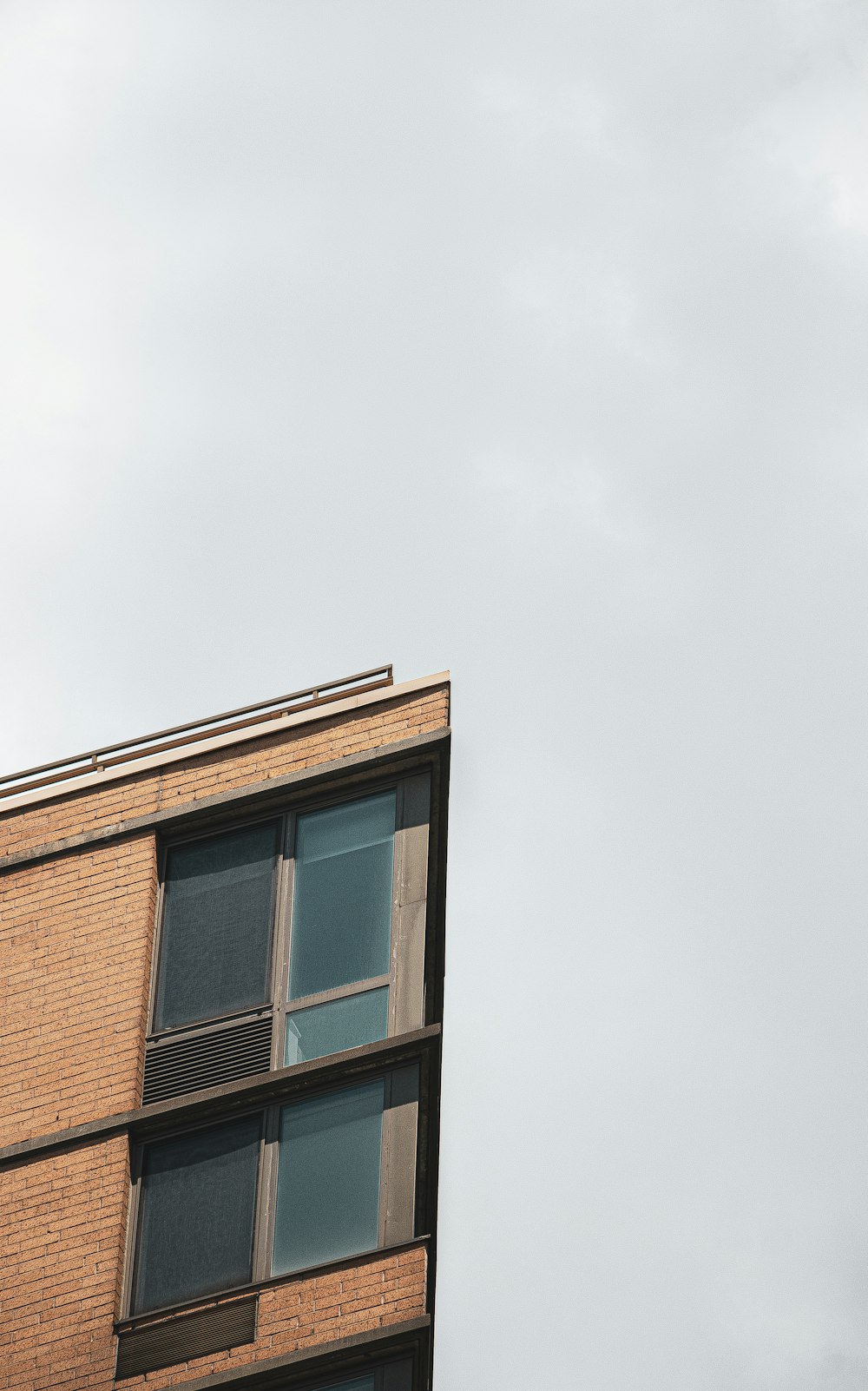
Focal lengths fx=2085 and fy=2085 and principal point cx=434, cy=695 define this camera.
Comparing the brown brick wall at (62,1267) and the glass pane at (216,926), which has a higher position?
the glass pane at (216,926)

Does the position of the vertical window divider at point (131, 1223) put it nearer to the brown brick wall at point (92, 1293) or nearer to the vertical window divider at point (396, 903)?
the brown brick wall at point (92, 1293)

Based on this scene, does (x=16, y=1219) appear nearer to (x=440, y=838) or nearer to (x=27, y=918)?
(x=27, y=918)

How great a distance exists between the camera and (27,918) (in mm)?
20281

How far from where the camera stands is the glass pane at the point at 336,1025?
18.8 m

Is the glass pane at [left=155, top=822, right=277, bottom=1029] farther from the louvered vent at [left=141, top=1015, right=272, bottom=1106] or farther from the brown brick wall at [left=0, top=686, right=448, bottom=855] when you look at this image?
the brown brick wall at [left=0, top=686, right=448, bottom=855]

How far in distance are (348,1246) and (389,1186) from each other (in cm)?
61

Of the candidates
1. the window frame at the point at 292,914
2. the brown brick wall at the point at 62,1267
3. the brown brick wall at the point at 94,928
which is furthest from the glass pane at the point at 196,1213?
the window frame at the point at 292,914

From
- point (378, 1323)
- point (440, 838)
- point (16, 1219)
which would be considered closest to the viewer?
point (378, 1323)

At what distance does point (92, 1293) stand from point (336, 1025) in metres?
3.14

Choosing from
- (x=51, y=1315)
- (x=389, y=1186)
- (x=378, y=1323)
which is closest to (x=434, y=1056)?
(x=389, y=1186)

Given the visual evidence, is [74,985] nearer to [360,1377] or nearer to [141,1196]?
[141,1196]

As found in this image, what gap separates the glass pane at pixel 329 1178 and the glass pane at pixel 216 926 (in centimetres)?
132

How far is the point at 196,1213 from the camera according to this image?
18.4m

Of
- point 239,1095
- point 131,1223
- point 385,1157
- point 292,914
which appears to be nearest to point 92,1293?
point 131,1223
